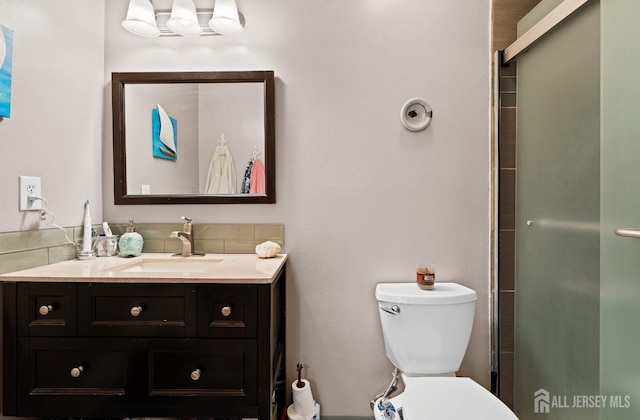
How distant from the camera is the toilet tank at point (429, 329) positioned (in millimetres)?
1352

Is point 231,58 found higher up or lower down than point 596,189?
higher up

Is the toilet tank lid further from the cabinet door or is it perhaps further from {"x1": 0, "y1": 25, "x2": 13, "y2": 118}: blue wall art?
{"x1": 0, "y1": 25, "x2": 13, "y2": 118}: blue wall art

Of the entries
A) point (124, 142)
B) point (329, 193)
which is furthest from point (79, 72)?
point (329, 193)

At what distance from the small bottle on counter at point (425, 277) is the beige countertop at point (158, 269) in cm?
61

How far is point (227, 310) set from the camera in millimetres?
1108

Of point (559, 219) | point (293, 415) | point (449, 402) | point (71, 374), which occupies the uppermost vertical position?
point (559, 219)

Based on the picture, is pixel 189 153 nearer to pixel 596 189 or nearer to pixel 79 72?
pixel 79 72

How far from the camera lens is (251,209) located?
5.27ft

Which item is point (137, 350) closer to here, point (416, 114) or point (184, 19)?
point (184, 19)

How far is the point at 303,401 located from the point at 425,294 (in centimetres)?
71

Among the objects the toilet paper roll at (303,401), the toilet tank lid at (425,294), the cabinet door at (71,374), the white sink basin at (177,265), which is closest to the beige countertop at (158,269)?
the white sink basin at (177,265)

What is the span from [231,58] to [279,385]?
156cm

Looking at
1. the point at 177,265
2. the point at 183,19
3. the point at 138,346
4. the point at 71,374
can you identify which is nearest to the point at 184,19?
the point at 183,19

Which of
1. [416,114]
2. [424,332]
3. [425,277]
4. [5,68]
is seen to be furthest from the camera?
[416,114]
